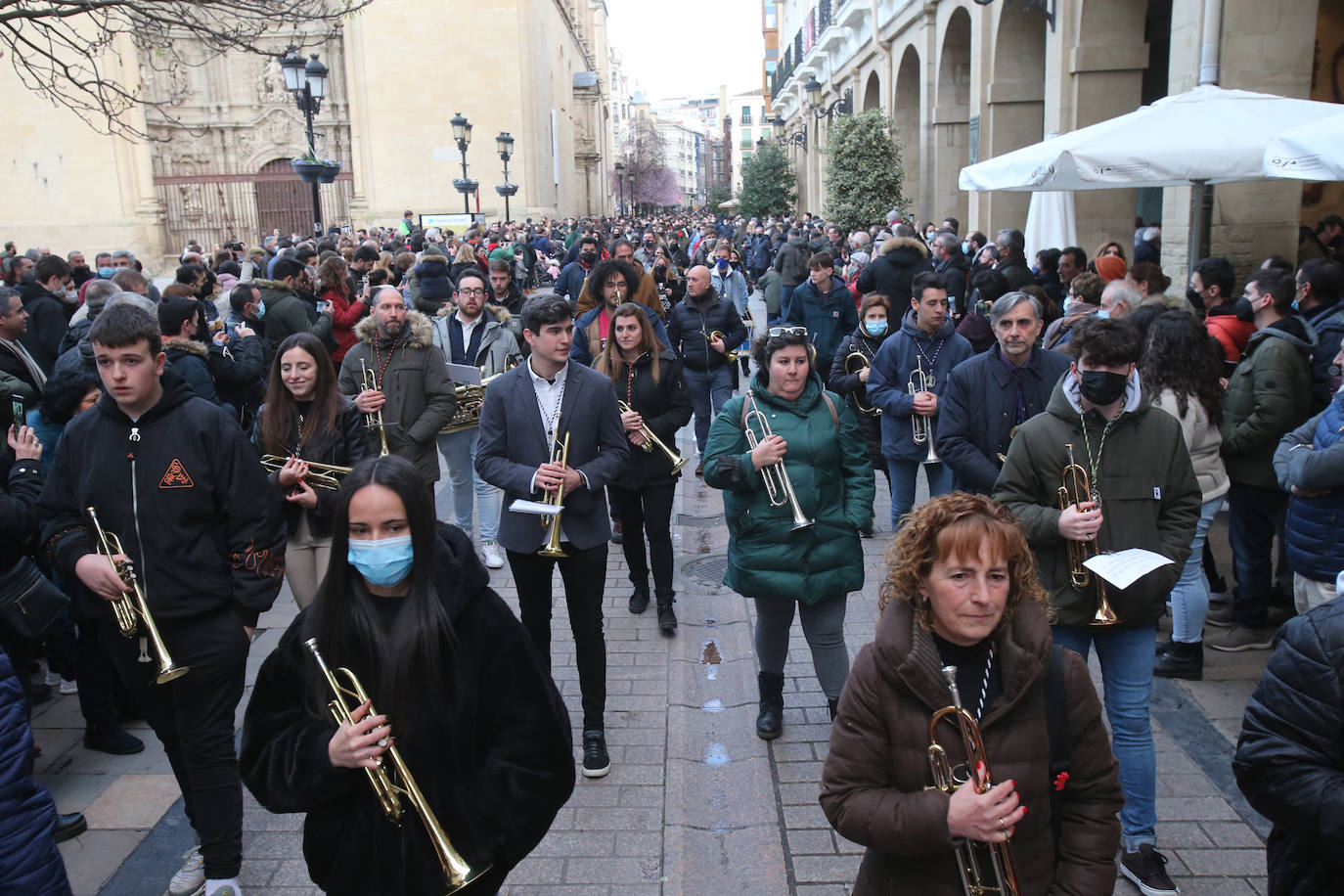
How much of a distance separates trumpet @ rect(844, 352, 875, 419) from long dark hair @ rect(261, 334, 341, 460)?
4.12 meters

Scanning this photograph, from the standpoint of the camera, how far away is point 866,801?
2418mm

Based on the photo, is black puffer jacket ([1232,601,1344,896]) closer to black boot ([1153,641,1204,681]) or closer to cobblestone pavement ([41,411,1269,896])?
cobblestone pavement ([41,411,1269,896])

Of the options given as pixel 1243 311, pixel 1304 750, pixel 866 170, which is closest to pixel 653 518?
pixel 1243 311

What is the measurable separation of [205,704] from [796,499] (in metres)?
2.52

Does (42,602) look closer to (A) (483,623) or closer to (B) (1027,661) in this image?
(A) (483,623)

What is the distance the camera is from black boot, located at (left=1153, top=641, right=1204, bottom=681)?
546cm

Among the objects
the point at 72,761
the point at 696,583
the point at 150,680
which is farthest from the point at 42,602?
the point at 696,583

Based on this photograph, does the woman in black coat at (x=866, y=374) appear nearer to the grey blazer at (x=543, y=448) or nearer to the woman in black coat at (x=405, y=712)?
the grey blazer at (x=543, y=448)

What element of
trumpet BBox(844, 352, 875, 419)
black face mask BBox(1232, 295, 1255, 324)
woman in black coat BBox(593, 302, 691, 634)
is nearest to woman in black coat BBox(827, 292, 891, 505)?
trumpet BBox(844, 352, 875, 419)

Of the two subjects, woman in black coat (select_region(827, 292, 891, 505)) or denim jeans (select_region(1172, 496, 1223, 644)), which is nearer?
denim jeans (select_region(1172, 496, 1223, 644))

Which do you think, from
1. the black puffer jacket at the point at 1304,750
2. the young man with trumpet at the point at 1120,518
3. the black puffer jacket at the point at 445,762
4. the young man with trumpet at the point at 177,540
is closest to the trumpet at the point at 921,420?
the young man with trumpet at the point at 1120,518

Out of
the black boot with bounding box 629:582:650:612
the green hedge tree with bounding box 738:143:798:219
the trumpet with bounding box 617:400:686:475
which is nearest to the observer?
the trumpet with bounding box 617:400:686:475

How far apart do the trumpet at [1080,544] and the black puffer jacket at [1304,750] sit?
1384 mm

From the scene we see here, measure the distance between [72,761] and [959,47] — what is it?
2155cm
